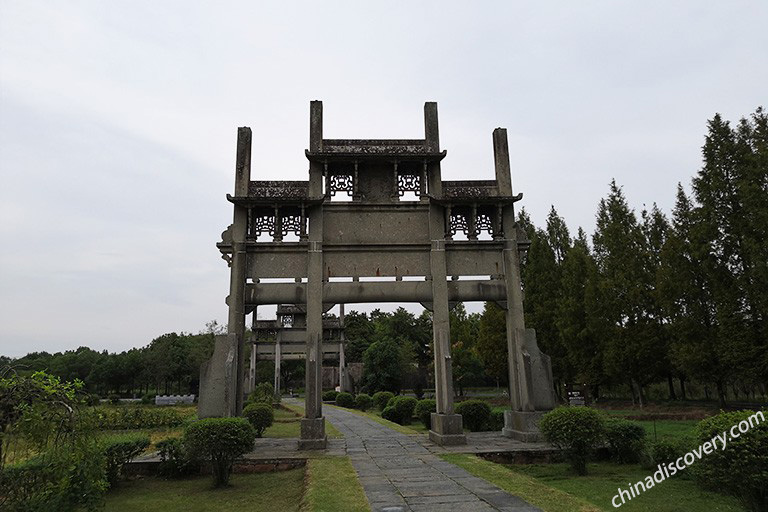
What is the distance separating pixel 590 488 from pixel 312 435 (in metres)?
6.14

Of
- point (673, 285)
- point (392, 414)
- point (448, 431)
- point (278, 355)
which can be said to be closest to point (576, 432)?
point (448, 431)

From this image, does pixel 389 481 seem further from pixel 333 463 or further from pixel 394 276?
pixel 394 276

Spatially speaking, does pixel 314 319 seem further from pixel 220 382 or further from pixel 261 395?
pixel 261 395

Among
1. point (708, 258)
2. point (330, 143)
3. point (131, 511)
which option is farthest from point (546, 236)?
point (131, 511)

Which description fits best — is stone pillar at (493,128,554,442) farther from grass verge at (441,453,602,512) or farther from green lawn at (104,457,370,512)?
green lawn at (104,457,370,512)

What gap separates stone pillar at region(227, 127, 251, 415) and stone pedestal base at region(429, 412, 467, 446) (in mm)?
5021

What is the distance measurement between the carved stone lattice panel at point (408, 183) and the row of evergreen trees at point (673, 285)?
504 inches

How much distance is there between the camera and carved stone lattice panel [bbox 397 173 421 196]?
43.2 feet

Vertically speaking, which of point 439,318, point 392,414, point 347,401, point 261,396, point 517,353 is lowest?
point 347,401

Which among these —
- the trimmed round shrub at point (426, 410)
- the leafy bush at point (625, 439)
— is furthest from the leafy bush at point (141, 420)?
the leafy bush at point (625, 439)

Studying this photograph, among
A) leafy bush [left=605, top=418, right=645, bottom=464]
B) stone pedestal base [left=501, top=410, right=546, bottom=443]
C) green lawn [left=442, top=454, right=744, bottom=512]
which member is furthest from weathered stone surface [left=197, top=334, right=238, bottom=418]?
leafy bush [left=605, top=418, right=645, bottom=464]

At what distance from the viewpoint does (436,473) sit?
26.6 ft

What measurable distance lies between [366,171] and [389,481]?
331 inches

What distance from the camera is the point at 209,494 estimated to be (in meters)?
8.09
